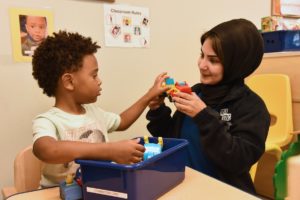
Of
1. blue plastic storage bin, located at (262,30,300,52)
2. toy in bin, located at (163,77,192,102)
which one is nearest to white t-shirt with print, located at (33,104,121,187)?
toy in bin, located at (163,77,192,102)

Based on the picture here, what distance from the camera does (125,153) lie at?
69 centimetres

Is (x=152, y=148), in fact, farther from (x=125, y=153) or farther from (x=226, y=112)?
(x=226, y=112)

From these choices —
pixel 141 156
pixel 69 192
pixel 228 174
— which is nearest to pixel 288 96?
pixel 228 174

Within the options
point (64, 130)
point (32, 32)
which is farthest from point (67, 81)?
point (32, 32)

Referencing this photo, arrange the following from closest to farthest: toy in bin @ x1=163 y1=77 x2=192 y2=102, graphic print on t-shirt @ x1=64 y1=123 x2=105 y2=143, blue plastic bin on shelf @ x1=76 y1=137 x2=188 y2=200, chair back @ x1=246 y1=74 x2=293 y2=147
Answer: blue plastic bin on shelf @ x1=76 y1=137 x2=188 y2=200, graphic print on t-shirt @ x1=64 y1=123 x2=105 y2=143, toy in bin @ x1=163 y1=77 x2=192 y2=102, chair back @ x1=246 y1=74 x2=293 y2=147

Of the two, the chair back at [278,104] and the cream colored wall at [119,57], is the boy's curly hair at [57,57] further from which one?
the chair back at [278,104]

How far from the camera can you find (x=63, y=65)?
2.93ft

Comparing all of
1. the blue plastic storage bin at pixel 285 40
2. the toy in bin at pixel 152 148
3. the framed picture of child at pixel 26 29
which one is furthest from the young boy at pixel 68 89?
the blue plastic storage bin at pixel 285 40

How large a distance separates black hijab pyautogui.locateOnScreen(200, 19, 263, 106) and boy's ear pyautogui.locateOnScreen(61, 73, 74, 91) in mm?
474

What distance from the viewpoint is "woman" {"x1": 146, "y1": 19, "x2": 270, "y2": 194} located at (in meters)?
0.91

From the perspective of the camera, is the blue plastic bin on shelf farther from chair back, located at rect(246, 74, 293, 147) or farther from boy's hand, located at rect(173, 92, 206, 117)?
chair back, located at rect(246, 74, 293, 147)

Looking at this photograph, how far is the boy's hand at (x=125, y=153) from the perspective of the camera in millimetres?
688

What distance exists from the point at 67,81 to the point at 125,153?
0.34m

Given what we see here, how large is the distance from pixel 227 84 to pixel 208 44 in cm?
15
